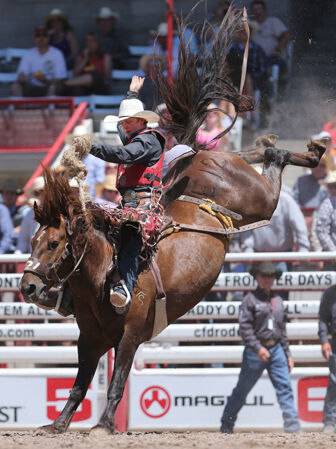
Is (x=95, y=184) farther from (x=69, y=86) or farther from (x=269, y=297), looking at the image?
(x=69, y=86)

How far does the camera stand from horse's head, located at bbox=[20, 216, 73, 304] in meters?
5.35

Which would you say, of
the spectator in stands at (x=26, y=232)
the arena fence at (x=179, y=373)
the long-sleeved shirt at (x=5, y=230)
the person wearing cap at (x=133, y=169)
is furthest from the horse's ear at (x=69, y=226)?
the long-sleeved shirt at (x=5, y=230)

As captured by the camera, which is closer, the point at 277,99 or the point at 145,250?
the point at 145,250

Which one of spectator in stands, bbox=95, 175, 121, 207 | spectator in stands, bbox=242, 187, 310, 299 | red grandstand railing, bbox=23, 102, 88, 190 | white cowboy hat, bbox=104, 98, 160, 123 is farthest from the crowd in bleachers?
white cowboy hat, bbox=104, 98, 160, 123

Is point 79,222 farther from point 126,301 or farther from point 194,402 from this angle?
point 194,402

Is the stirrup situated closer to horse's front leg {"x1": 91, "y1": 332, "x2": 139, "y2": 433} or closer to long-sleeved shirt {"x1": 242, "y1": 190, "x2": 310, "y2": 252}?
horse's front leg {"x1": 91, "y1": 332, "x2": 139, "y2": 433}

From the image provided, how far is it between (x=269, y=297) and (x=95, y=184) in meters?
2.54

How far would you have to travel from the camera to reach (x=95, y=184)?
9.30 m

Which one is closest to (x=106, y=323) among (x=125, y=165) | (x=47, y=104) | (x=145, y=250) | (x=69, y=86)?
(x=145, y=250)

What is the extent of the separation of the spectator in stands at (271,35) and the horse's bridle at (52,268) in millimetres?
4107

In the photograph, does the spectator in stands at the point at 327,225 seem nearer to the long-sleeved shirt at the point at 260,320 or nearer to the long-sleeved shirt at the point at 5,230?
the long-sleeved shirt at the point at 260,320

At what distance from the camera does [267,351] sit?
7590 mm

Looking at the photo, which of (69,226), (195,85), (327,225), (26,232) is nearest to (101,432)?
(69,226)

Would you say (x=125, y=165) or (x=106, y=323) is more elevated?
(x=125, y=165)
